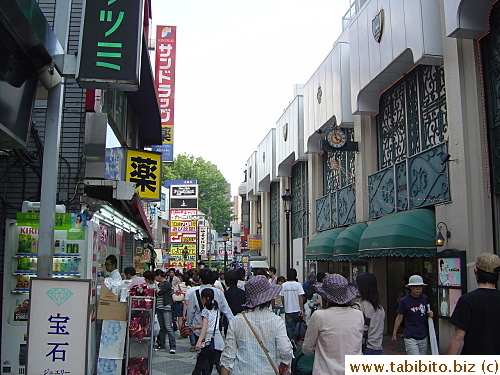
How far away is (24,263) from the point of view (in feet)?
27.8

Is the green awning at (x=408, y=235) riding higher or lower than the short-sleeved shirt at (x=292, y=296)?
higher

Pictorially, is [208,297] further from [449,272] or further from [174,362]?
[449,272]

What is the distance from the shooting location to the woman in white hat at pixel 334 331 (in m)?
4.62

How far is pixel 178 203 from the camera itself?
1490 inches

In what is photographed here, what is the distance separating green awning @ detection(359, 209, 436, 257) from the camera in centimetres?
1315

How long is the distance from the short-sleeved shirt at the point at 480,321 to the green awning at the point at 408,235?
8.85 m

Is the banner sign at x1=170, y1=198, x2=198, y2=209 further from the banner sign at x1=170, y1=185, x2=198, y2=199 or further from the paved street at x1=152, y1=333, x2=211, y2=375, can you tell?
the paved street at x1=152, y1=333, x2=211, y2=375

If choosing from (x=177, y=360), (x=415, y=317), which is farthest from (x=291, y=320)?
(x=415, y=317)

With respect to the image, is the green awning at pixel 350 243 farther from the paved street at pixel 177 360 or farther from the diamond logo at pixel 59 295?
the diamond logo at pixel 59 295

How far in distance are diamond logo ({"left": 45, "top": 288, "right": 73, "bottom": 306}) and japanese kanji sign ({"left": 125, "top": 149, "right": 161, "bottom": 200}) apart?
8.46m

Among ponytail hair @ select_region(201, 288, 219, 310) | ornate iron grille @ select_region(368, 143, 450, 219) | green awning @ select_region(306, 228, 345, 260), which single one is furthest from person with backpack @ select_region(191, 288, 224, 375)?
green awning @ select_region(306, 228, 345, 260)

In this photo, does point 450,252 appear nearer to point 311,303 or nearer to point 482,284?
point 311,303

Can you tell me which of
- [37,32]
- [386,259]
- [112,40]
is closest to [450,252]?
[386,259]

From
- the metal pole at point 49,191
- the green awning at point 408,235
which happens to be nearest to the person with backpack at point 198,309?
the metal pole at point 49,191
